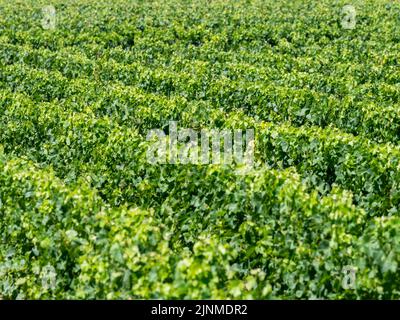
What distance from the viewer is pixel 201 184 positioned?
30.8 ft

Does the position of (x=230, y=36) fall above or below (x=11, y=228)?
above

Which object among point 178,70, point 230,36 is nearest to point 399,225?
point 178,70

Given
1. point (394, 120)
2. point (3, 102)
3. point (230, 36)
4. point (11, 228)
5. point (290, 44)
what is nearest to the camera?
point (11, 228)

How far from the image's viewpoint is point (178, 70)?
18.1 meters

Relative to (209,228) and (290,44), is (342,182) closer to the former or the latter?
(209,228)

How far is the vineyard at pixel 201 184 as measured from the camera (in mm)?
6961

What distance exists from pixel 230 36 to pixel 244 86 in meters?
10.0

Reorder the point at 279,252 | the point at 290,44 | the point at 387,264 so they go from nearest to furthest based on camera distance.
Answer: the point at 387,264 → the point at 279,252 → the point at 290,44

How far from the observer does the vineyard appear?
696cm

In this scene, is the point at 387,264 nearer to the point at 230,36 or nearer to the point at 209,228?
the point at 209,228

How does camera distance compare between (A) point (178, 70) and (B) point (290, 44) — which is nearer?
(A) point (178, 70)

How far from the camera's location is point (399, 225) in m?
7.14
